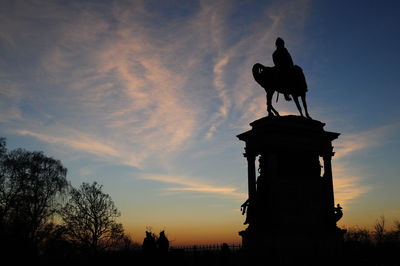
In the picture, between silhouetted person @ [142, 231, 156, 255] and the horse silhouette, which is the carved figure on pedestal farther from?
silhouetted person @ [142, 231, 156, 255]

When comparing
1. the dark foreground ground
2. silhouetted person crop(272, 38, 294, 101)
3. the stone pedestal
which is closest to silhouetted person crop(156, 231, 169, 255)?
the dark foreground ground

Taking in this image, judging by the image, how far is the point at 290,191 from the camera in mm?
17484

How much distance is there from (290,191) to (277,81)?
223 inches

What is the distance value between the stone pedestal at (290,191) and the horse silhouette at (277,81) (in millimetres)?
1754

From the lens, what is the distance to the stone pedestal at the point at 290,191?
16484 millimetres

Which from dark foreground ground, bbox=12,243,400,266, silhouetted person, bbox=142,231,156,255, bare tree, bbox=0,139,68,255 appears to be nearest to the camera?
dark foreground ground, bbox=12,243,400,266

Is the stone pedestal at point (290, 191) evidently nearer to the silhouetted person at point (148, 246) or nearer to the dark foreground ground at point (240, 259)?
the dark foreground ground at point (240, 259)

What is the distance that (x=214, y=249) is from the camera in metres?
24.0

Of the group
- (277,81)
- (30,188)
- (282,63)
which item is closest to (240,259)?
(277,81)

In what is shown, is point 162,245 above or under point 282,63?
under

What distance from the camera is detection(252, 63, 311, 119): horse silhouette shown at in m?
19.5

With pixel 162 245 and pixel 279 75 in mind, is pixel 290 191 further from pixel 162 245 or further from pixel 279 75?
pixel 162 245

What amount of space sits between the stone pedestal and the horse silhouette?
5.76ft

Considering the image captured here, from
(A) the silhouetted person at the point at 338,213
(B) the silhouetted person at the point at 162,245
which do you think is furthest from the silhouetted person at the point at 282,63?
(B) the silhouetted person at the point at 162,245
